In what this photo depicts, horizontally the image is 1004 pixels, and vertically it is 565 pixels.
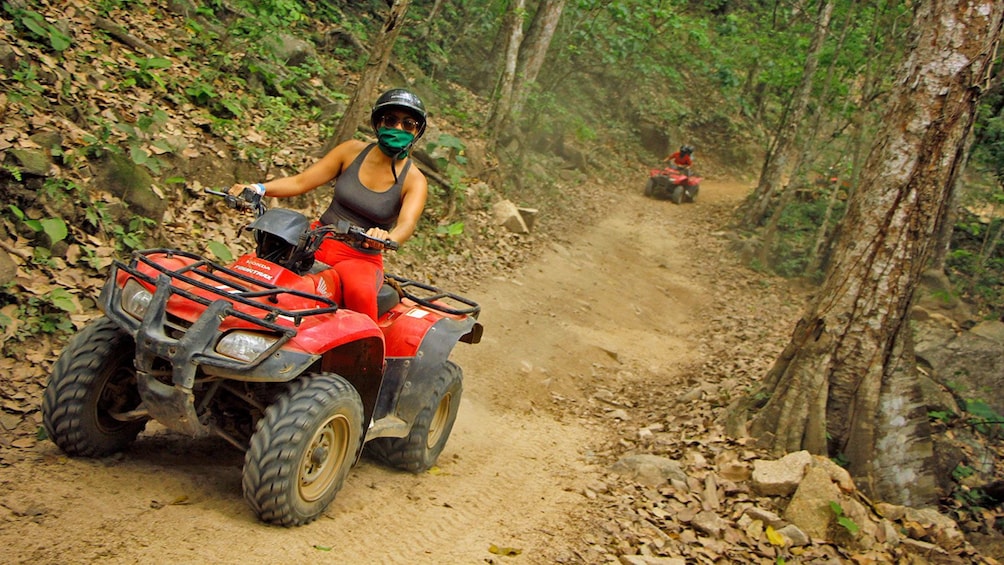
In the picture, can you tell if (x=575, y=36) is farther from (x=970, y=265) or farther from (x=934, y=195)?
(x=934, y=195)

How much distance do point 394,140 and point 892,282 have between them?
3.89 meters

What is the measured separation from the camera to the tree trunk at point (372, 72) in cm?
913

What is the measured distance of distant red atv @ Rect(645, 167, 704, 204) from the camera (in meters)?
21.4

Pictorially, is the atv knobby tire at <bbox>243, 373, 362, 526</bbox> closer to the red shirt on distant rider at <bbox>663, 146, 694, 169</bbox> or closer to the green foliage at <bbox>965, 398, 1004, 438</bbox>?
the green foliage at <bbox>965, 398, 1004, 438</bbox>

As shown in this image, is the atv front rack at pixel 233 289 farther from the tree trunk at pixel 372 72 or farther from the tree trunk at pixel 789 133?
the tree trunk at pixel 789 133

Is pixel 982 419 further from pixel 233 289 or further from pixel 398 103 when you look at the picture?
pixel 233 289

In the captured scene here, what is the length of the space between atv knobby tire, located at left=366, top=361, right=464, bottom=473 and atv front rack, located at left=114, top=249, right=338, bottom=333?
1.27 meters

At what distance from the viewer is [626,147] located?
24859 mm

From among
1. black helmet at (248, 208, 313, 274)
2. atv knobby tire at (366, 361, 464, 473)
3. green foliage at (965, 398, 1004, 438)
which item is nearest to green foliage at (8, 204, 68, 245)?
black helmet at (248, 208, 313, 274)

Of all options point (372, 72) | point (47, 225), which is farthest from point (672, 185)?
point (47, 225)

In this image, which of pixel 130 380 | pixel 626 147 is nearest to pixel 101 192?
pixel 130 380

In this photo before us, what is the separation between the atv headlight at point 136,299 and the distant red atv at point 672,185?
19.3 m

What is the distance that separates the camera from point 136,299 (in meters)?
3.49

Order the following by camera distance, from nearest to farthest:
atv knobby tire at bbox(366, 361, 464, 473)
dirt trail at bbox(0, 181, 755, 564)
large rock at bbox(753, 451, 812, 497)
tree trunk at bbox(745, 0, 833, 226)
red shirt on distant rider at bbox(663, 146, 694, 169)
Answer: dirt trail at bbox(0, 181, 755, 564), atv knobby tire at bbox(366, 361, 464, 473), large rock at bbox(753, 451, 812, 497), tree trunk at bbox(745, 0, 833, 226), red shirt on distant rider at bbox(663, 146, 694, 169)
